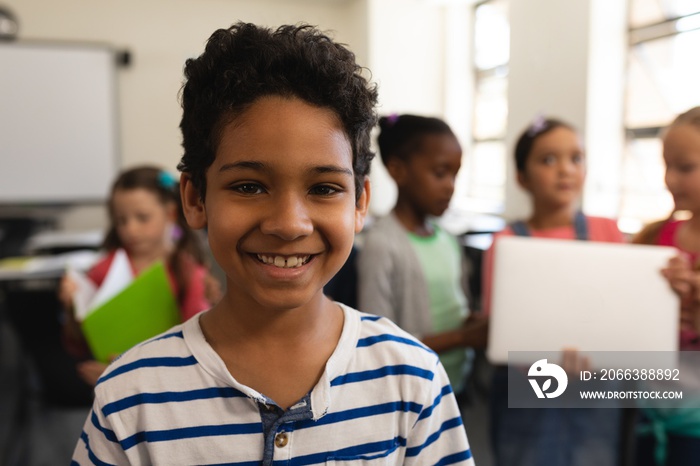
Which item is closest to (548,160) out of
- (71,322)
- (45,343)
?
(71,322)

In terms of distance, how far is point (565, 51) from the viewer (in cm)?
295

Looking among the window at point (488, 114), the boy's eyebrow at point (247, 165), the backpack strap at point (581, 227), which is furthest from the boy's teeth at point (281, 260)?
the window at point (488, 114)

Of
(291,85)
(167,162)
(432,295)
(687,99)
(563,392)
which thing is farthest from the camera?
(167,162)

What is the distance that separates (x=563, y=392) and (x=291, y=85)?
87cm

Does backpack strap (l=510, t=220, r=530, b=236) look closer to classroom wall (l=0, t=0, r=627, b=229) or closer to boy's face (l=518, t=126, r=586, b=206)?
boy's face (l=518, t=126, r=586, b=206)

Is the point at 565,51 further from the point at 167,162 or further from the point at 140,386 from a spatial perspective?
the point at 167,162

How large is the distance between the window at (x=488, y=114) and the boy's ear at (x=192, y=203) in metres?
3.49

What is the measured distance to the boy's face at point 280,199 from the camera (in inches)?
26.1

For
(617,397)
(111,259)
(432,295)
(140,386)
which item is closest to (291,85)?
(140,386)

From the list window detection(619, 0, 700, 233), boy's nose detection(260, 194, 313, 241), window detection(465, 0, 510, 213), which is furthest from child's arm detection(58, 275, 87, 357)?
window detection(465, 0, 510, 213)

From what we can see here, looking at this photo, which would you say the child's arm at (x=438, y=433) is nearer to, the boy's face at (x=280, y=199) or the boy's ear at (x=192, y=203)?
the boy's face at (x=280, y=199)

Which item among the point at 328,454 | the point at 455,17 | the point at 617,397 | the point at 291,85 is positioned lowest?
the point at 617,397

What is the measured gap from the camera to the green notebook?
50.8 inches

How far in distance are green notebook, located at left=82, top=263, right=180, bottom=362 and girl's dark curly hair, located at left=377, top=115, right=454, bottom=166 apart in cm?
68
